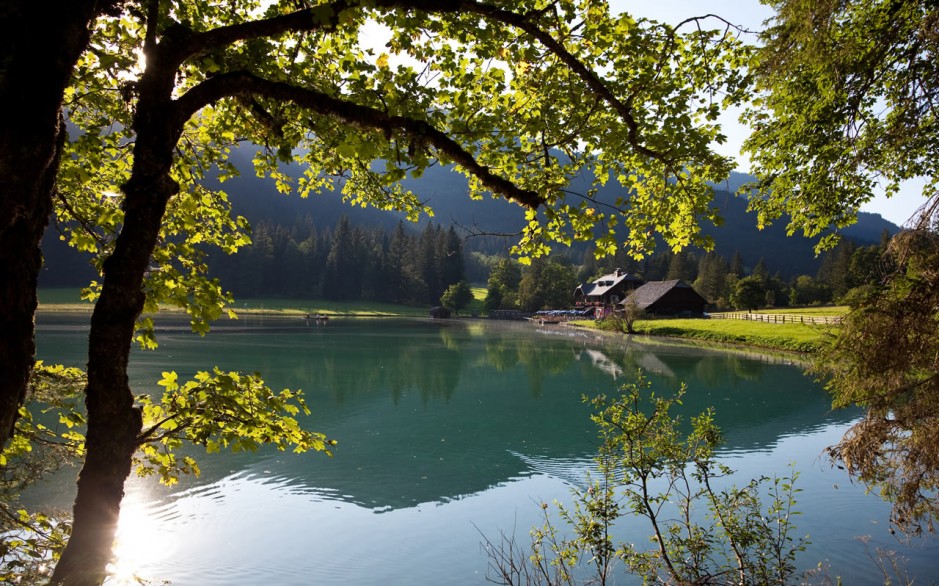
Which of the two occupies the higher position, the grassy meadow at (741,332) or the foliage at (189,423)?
the foliage at (189,423)

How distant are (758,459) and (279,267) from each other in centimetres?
11058

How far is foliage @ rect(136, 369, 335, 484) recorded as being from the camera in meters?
3.73

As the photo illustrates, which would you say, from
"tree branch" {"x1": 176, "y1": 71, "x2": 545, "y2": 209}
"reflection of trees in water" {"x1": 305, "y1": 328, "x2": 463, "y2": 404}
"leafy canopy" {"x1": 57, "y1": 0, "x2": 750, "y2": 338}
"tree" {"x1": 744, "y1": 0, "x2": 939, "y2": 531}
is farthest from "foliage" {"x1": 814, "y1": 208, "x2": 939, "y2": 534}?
"reflection of trees in water" {"x1": 305, "y1": 328, "x2": 463, "y2": 404}

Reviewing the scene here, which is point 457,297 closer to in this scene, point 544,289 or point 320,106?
point 544,289

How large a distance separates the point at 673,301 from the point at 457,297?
1576 inches

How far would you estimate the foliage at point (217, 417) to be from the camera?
12.2 feet

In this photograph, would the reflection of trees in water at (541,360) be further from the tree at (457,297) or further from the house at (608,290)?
the tree at (457,297)

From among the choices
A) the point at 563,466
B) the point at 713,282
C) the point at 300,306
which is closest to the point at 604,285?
the point at 713,282

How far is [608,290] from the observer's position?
94.1 metres

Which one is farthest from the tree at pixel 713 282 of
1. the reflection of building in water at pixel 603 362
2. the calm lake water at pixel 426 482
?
the calm lake water at pixel 426 482

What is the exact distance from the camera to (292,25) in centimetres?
322

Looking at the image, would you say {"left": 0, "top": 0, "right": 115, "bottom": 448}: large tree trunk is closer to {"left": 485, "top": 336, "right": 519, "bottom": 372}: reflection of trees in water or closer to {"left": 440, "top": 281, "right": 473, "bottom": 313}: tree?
{"left": 485, "top": 336, "right": 519, "bottom": 372}: reflection of trees in water

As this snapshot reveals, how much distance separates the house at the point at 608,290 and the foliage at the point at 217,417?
87.1 m

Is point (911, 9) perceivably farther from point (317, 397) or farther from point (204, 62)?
point (317, 397)
